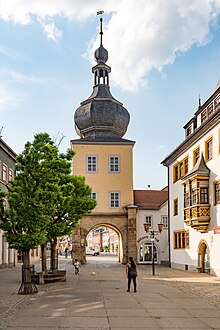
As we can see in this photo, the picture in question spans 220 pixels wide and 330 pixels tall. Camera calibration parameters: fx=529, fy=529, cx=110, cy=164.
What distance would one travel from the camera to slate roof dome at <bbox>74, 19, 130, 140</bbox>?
56.5 m

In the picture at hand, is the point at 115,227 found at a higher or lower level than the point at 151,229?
higher

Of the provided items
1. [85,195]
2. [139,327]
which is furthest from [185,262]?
[139,327]

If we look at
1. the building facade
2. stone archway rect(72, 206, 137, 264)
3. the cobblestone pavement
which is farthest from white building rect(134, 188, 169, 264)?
the cobblestone pavement

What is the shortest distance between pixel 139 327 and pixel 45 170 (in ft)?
36.1

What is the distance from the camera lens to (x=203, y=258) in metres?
37.2

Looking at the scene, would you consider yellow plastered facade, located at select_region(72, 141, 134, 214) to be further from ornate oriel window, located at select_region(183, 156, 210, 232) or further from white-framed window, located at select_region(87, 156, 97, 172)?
ornate oriel window, located at select_region(183, 156, 210, 232)

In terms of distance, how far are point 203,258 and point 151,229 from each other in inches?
676

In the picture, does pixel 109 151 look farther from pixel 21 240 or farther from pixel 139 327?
pixel 139 327

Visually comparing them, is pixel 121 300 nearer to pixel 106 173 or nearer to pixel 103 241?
pixel 106 173

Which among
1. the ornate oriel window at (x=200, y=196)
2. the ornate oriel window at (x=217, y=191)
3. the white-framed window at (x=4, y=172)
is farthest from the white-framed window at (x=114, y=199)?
the ornate oriel window at (x=217, y=191)

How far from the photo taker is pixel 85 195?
3400 centimetres

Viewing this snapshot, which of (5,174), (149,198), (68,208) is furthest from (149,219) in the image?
(68,208)

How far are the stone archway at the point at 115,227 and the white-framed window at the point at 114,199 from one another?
1.28m

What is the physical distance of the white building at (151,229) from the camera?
2125 inches
